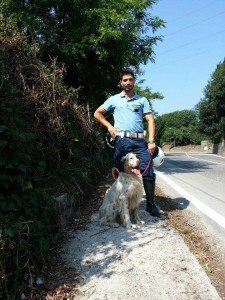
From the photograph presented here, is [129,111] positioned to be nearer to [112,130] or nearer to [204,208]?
[112,130]

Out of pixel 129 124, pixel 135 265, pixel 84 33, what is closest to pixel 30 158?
pixel 135 265

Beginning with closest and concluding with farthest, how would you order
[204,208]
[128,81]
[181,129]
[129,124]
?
1. [128,81]
2. [129,124]
3. [204,208]
4. [181,129]

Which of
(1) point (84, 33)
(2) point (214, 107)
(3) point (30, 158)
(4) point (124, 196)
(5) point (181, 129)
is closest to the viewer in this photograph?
(3) point (30, 158)

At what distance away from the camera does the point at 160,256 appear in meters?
4.17

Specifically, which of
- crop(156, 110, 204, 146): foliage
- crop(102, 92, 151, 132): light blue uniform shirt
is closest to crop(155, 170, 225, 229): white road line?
crop(102, 92, 151, 132): light blue uniform shirt

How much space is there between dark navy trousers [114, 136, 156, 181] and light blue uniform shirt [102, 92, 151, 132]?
172 mm

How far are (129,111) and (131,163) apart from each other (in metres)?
0.86

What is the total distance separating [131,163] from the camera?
5297 mm

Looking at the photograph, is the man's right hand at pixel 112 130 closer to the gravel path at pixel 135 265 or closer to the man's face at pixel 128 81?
the man's face at pixel 128 81

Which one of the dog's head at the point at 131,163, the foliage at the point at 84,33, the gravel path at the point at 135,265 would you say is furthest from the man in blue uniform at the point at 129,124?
the foliage at the point at 84,33

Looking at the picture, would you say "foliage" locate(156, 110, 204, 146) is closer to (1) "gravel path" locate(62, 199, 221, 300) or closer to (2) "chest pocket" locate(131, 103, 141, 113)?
(2) "chest pocket" locate(131, 103, 141, 113)

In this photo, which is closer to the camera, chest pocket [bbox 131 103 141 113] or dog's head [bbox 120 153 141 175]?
dog's head [bbox 120 153 141 175]

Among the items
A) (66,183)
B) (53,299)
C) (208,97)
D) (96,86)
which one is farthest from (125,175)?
(208,97)

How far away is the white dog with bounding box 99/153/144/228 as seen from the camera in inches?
209
